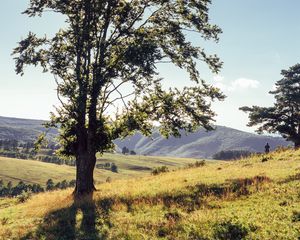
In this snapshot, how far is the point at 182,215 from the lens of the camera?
15.5m

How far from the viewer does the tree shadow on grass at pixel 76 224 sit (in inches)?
601

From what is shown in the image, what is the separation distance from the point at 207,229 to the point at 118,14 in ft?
62.7

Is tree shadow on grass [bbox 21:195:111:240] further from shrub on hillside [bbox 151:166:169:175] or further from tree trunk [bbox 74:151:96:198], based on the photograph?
shrub on hillside [bbox 151:166:169:175]

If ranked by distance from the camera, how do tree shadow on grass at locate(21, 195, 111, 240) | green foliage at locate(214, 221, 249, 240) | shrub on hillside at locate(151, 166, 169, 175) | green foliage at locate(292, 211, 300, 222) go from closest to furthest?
1. green foliage at locate(214, 221, 249, 240)
2. green foliage at locate(292, 211, 300, 222)
3. tree shadow on grass at locate(21, 195, 111, 240)
4. shrub on hillside at locate(151, 166, 169, 175)

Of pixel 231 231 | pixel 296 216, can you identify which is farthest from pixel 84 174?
pixel 296 216

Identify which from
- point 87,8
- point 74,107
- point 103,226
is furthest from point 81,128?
point 103,226

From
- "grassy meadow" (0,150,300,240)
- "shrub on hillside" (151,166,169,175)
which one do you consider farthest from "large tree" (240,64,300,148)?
"grassy meadow" (0,150,300,240)

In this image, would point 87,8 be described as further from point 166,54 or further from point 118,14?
point 166,54

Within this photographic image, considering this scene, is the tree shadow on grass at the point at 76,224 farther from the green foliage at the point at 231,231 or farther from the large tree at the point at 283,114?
the large tree at the point at 283,114

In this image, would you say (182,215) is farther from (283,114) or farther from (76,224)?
(283,114)

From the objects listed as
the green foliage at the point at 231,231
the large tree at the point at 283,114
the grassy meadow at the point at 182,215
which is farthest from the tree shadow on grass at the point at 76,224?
the large tree at the point at 283,114

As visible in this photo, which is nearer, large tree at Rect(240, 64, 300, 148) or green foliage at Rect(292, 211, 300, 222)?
green foliage at Rect(292, 211, 300, 222)

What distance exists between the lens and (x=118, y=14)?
92.0ft

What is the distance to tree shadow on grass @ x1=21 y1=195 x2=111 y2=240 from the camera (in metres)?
15.3
